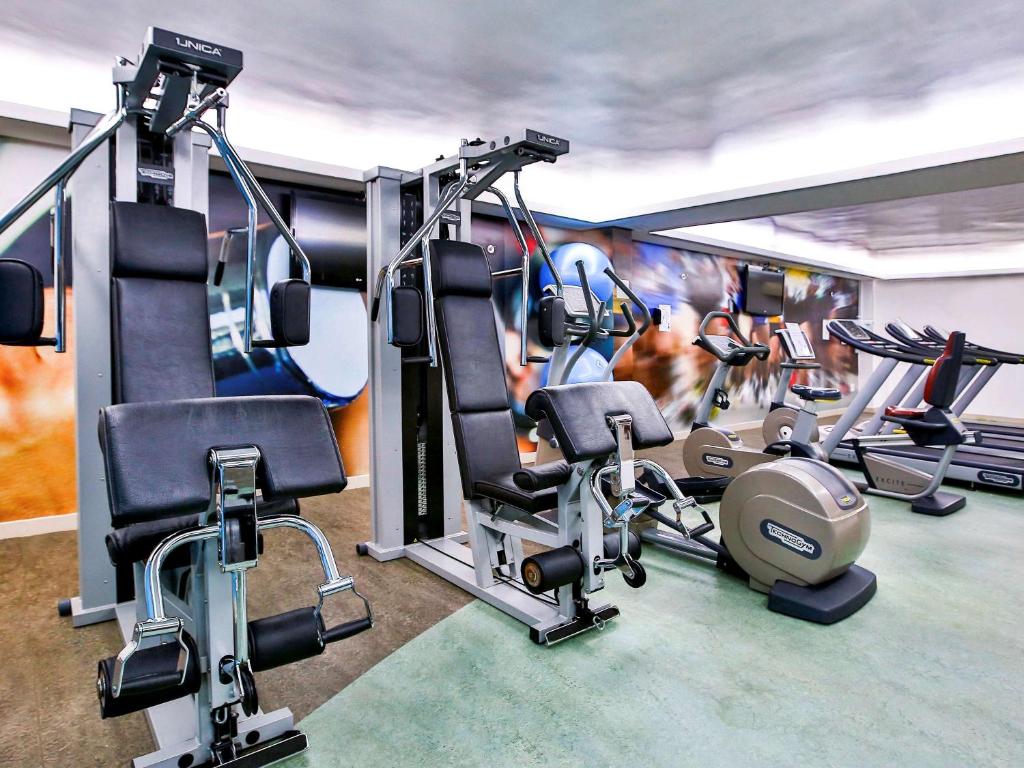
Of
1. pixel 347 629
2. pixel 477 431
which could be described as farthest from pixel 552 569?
pixel 347 629

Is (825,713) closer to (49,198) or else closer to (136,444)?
(136,444)

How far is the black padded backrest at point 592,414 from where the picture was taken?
2080 millimetres

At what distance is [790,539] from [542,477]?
3.64ft

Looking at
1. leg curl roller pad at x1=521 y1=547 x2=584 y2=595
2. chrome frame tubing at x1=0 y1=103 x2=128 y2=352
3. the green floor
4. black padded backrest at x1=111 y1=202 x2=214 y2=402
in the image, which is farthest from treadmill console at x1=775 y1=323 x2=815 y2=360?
chrome frame tubing at x1=0 y1=103 x2=128 y2=352

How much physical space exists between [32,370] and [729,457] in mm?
4315

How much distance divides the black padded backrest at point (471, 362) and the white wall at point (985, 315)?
31.4 ft

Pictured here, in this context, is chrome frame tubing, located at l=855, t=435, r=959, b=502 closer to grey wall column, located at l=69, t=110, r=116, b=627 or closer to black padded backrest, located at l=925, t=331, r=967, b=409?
black padded backrest, located at l=925, t=331, r=967, b=409

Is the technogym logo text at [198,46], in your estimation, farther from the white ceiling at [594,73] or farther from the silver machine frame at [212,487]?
the white ceiling at [594,73]

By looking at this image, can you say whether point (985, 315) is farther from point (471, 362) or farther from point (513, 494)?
point (513, 494)

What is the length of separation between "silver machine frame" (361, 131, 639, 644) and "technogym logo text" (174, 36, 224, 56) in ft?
3.49

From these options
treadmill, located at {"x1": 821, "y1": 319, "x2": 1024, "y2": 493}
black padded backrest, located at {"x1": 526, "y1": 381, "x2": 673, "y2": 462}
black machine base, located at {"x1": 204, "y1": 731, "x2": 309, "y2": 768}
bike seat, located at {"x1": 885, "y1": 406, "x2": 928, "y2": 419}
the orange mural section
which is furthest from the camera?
treadmill, located at {"x1": 821, "y1": 319, "x2": 1024, "y2": 493}

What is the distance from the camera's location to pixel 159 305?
2.19 metres

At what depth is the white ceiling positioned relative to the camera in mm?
2633

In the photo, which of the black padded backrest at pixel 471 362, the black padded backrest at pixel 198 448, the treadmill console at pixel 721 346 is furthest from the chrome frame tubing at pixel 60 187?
the treadmill console at pixel 721 346
